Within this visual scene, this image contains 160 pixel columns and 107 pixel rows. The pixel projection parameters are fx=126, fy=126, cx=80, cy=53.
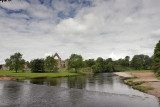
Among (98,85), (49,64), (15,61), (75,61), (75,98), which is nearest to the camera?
(75,98)

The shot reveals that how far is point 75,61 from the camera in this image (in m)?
102

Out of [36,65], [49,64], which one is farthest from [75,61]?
[36,65]

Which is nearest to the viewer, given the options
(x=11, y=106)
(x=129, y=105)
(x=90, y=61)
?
(x=11, y=106)

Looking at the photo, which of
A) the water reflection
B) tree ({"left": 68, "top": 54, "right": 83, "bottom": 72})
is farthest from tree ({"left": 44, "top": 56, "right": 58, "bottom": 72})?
the water reflection

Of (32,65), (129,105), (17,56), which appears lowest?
(129,105)

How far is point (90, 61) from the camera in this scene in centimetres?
17162

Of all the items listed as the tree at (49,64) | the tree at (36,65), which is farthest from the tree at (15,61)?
the tree at (49,64)

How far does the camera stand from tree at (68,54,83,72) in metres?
102

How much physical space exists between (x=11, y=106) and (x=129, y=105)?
17.4 m

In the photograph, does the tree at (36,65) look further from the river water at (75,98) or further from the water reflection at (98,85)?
the river water at (75,98)

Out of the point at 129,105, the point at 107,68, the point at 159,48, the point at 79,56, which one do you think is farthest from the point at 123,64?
the point at 129,105

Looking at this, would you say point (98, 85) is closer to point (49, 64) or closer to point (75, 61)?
point (75, 61)

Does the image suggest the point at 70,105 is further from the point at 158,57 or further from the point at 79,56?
the point at 79,56

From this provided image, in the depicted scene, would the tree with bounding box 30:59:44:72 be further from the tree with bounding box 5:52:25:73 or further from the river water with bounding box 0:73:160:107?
the river water with bounding box 0:73:160:107
